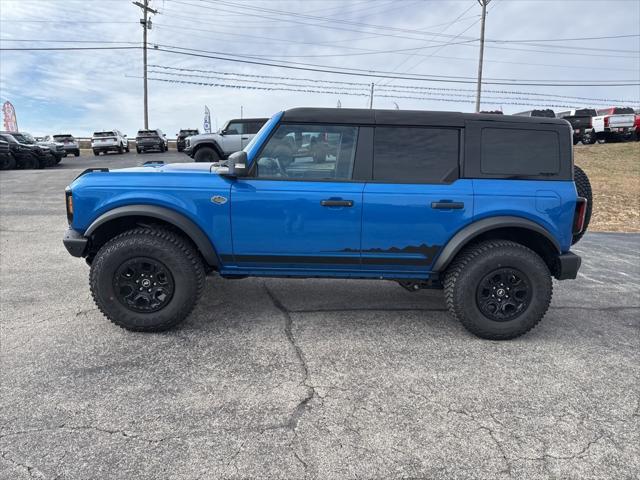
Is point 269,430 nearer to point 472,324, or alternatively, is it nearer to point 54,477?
point 54,477

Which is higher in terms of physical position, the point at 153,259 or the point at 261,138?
the point at 261,138

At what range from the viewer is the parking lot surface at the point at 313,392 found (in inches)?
87.9

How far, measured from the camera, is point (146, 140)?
27.6 m

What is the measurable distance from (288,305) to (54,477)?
2527 mm

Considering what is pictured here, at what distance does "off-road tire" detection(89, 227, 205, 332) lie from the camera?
3527 mm

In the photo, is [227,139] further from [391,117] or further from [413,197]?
[413,197]

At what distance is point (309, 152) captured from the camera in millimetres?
3650

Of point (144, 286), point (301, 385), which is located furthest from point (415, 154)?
point (144, 286)

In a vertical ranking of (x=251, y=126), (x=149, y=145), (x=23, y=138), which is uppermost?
(x=251, y=126)

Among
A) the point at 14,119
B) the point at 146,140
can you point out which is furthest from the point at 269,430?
the point at 14,119

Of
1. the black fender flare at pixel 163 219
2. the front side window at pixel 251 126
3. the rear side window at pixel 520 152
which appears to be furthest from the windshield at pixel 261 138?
the front side window at pixel 251 126

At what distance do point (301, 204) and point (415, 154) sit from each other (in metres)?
1.04

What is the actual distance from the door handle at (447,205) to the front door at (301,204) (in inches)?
24.3

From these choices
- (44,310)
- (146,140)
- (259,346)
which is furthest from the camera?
(146,140)
